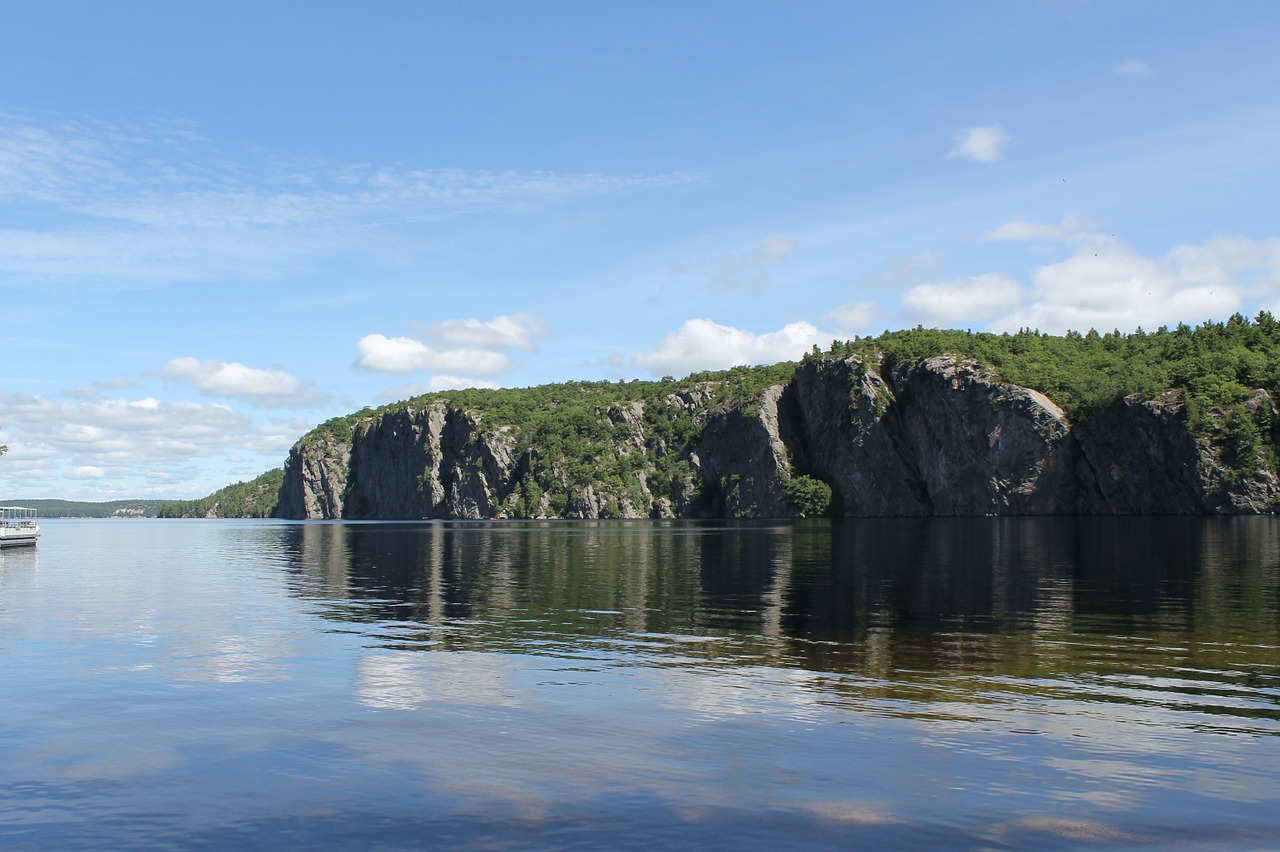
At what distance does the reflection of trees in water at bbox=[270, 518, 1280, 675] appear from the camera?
28.7 metres

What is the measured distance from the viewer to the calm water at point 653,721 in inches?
543

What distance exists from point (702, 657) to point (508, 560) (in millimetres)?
48043

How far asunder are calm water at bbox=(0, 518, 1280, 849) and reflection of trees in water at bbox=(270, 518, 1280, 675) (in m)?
0.28

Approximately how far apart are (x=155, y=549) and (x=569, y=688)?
A: 9505 cm

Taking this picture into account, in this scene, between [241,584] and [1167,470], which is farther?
[1167,470]

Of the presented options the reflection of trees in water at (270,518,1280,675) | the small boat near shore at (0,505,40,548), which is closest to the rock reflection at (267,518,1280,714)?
the reflection of trees in water at (270,518,1280,675)

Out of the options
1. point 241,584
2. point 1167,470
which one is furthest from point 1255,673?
point 1167,470

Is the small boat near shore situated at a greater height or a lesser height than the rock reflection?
lesser

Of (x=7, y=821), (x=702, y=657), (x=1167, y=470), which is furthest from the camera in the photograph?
(x=1167, y=470)

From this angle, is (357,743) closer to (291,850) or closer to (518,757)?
(518,757)

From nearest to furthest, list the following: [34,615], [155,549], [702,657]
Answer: [702,657]
[34,615]
[155,549]

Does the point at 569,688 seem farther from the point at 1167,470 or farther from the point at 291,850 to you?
the point at 1167,470

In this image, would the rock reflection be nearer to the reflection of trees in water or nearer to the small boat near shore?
the reflection of trees in water

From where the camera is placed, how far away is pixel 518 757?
17203 mm
